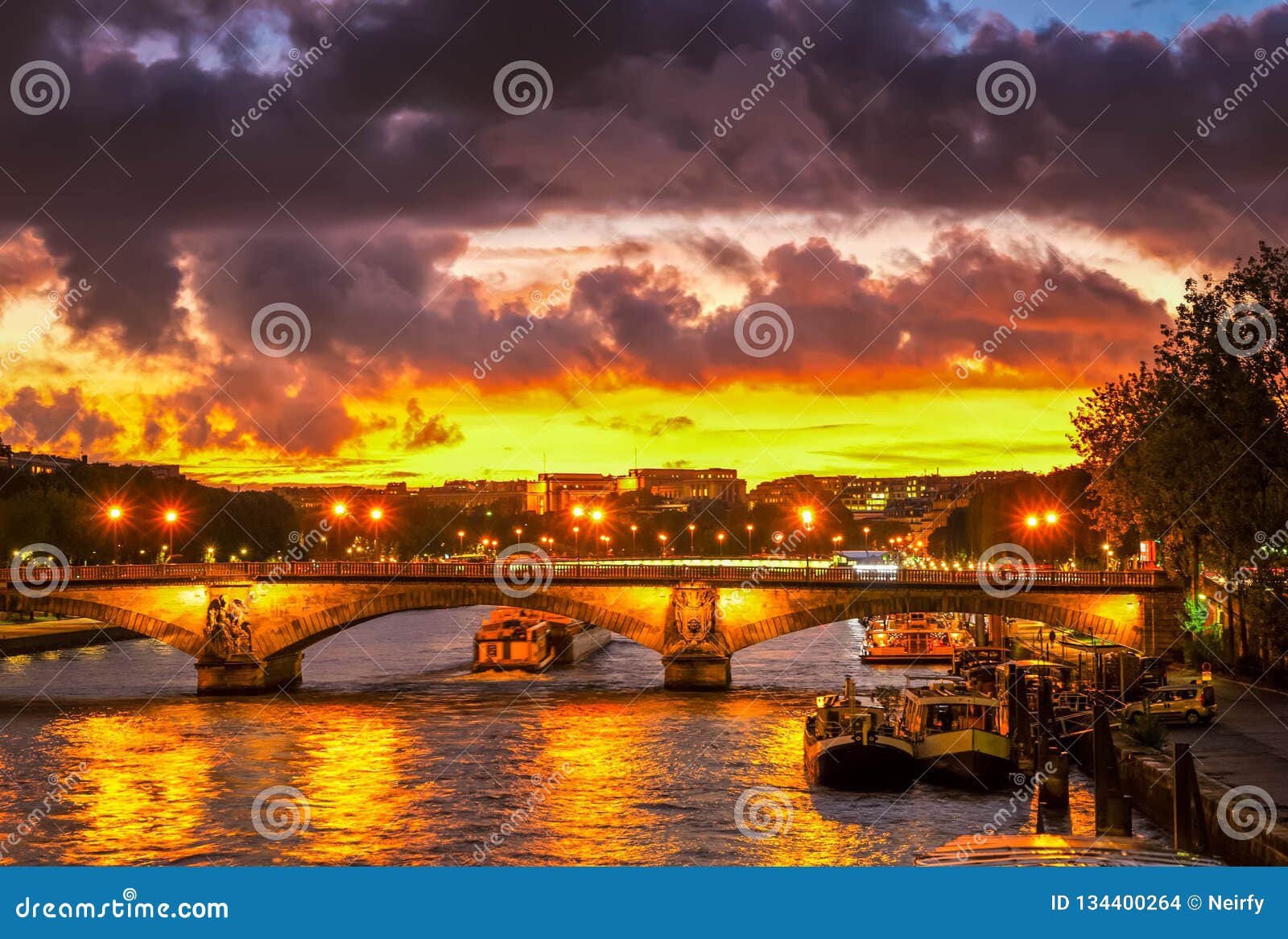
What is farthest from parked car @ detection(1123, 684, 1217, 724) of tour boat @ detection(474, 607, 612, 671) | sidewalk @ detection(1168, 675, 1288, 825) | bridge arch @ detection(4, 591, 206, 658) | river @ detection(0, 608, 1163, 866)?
bridge arch @ detection(4, 591, 206, 658)

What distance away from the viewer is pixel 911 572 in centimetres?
6306

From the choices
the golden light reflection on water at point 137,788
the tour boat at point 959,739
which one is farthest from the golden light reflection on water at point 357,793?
the tour boat at point 959,739

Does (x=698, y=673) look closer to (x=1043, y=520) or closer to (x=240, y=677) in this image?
(x=240, y=677)

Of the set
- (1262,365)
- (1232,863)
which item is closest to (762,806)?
(1232,863)

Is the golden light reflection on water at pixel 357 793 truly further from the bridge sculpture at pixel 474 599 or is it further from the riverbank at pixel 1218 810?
the riverbank at pixel 1218 810

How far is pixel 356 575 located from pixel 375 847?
1349 inches

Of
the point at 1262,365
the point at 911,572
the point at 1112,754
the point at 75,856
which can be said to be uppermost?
the point at 1262,365

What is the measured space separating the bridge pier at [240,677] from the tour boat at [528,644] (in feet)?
39.0

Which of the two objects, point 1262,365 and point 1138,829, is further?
point 1262,365

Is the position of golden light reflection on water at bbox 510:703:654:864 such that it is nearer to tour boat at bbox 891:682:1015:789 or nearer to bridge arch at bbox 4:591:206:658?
tour boat at bbox 891:682:1015:789

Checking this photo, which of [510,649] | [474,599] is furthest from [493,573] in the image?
[510,649]

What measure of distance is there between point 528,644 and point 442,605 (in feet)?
41.9

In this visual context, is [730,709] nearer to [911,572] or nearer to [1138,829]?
[911,572]

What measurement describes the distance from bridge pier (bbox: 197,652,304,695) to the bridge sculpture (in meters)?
0.05
